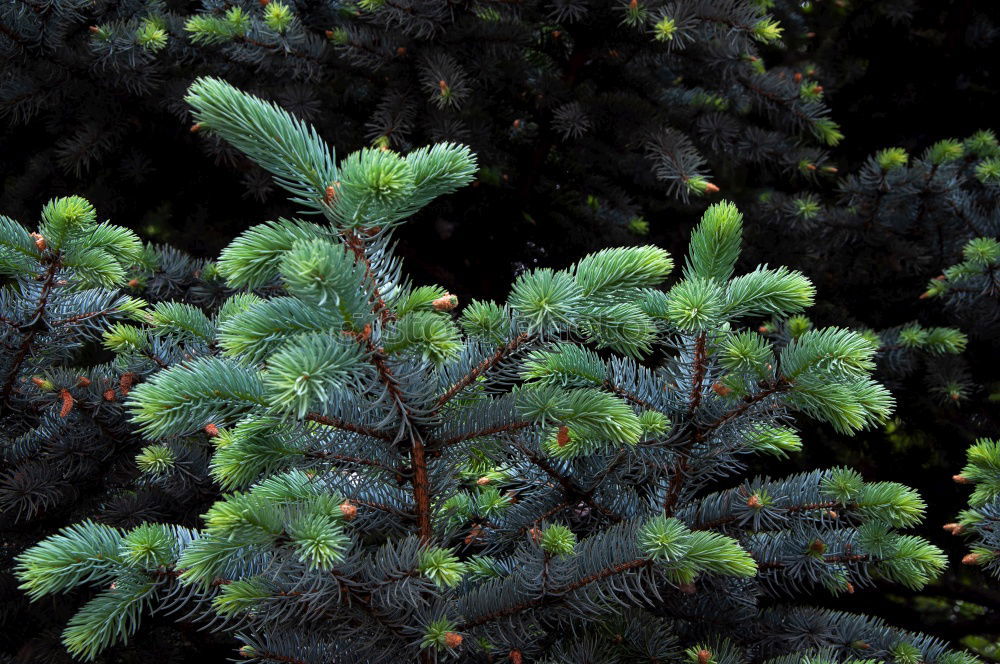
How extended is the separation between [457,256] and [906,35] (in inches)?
108

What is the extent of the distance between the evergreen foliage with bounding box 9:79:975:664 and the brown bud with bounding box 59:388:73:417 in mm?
399

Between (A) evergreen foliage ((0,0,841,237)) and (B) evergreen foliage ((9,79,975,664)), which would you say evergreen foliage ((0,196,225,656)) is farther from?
(A) evergreen foliage ((0,0,841,237))

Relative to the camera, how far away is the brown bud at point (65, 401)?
1.48m

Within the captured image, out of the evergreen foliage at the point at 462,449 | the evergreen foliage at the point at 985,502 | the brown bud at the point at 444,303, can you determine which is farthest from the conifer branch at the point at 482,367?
the evergreen foliage at the point at 985,502

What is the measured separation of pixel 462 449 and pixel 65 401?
852mm

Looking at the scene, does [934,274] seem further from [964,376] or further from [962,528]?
[962,528]

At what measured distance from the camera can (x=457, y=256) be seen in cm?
339

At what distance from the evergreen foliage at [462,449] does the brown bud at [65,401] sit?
1.31 feet

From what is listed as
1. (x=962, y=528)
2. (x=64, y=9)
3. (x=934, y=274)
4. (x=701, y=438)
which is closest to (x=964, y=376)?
(x=934, y=274)

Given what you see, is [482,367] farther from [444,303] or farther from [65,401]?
[65,401]

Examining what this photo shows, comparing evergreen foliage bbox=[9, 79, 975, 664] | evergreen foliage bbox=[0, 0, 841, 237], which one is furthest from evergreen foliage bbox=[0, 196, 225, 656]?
evergreen foliage bbox=[0, 0, 841, 237]

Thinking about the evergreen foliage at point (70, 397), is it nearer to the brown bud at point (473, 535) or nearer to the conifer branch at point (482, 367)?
the brown bud at point (473, 535)

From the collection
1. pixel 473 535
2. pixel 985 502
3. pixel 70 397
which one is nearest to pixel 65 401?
pixel 70 397

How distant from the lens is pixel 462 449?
116 centimetres
